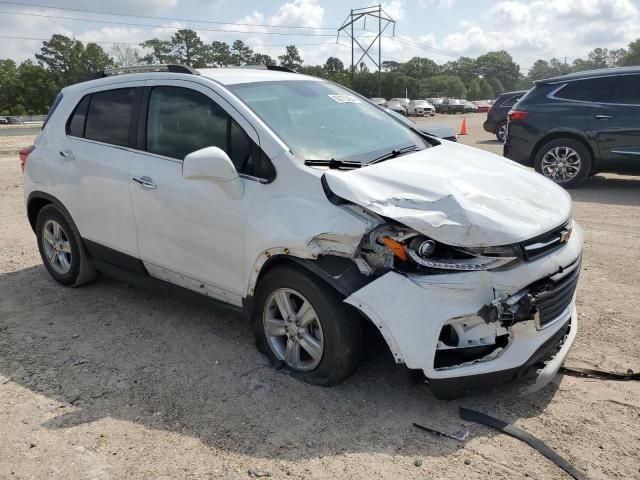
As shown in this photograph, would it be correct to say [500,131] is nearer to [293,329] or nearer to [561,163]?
[561,163]

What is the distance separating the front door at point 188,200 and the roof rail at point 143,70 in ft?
0.47

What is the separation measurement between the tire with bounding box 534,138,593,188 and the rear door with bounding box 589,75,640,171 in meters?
0.24

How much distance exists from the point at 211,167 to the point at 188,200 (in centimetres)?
48

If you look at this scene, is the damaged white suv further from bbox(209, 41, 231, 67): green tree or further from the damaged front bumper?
bbox(209, 41, 231, 67): green tree

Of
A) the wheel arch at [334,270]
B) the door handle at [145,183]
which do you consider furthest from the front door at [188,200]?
the wheel arch at [334,270]

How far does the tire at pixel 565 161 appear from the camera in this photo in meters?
8.83

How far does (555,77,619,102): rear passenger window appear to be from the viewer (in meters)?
8.66

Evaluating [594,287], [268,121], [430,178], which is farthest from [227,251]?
[594,287]

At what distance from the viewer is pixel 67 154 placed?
15.3 feet

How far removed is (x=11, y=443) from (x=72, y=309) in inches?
73.7

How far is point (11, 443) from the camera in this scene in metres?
2.95

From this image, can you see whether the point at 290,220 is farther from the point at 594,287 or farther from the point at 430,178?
the point at 594,287

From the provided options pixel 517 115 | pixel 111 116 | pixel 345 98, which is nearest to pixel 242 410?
pixel 345 98

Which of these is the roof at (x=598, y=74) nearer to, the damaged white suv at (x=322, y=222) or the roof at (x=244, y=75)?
the damaged white suv at (x=322, y=222)
